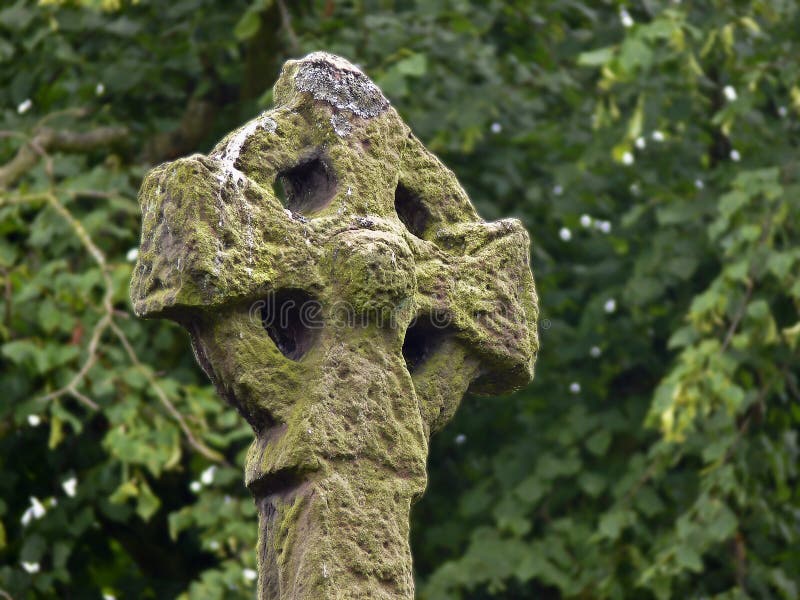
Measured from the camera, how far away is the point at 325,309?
2.98 m

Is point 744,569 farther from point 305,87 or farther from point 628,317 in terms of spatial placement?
point 305,87

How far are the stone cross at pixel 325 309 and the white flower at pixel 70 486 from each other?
3.68 m

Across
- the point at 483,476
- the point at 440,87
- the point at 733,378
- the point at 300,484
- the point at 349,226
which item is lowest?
the point at 483,476

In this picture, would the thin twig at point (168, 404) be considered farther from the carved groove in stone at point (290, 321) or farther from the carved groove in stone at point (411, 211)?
the carved groove in stone at point (290, 321)

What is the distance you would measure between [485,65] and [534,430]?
2.15 meters

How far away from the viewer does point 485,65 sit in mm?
7605

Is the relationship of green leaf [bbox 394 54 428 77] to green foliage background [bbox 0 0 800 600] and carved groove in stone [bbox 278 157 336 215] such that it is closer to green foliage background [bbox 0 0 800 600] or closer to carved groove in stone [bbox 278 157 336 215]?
green foliage background [bbox 0 0 800 600]

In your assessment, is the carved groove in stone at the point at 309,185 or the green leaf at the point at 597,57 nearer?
the carved groove in stone at the point at 309,185

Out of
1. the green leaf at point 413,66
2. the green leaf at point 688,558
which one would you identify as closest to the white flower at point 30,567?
the green leaf at point 413,66

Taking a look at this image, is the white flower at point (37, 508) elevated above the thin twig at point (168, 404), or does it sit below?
below

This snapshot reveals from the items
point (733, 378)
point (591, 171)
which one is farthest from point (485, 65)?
point (733, 378)

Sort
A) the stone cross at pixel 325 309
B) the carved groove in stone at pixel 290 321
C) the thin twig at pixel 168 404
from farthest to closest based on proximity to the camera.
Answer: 1. the thin twig at pixel 168 404
2. the carved groove in stone at pixel 290 321
3. the stone cross at pixel 325 309

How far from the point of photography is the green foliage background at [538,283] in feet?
20.2

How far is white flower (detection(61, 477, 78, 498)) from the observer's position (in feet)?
21.3
